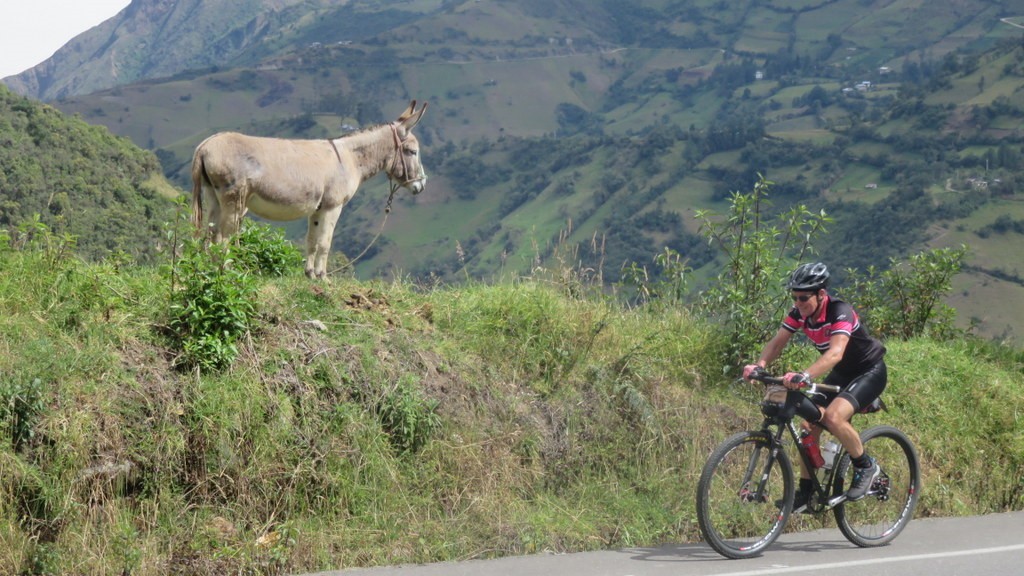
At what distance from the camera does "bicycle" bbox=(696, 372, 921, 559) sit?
7191 millimetres

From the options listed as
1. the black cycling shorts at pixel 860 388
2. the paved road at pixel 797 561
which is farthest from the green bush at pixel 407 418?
the black cycling shorts at pixel 860 388

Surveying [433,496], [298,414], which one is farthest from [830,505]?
[298,414]

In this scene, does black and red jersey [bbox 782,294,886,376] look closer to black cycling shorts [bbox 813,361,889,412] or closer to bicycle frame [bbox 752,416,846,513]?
black cycling shorts [bbox 813,361,889,412]

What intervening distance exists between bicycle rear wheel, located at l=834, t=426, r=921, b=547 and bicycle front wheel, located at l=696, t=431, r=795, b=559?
1.71 feet

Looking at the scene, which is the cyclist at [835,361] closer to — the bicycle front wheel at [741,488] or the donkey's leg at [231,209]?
the bicycle front wheel at [741,488]

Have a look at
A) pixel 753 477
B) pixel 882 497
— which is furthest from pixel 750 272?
pixel 753 477

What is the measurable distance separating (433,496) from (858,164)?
157398 mm

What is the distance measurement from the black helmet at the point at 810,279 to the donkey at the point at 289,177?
13.8ft

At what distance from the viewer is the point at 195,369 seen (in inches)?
283

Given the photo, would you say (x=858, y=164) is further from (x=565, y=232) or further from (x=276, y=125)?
(x=565, y=232)

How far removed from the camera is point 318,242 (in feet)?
31.3

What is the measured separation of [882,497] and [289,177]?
18.4 feet

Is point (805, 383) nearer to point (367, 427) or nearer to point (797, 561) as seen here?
point (797, 561)

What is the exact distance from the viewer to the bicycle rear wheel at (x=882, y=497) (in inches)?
305
